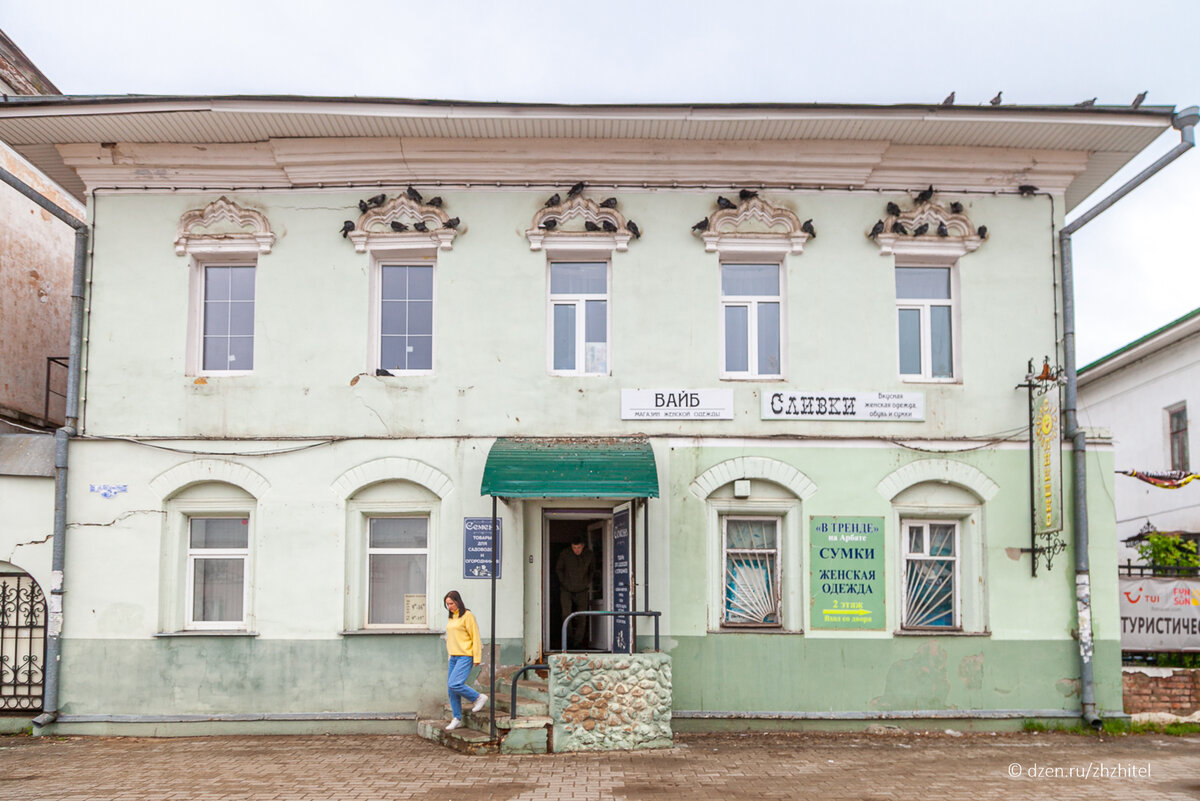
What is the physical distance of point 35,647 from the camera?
1353 cm

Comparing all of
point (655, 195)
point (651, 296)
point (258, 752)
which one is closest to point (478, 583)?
point (258, 752)

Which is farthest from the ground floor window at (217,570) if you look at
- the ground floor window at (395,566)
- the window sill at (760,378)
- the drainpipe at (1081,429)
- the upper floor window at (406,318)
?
the drainpipe at (1081,429)

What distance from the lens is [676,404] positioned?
1353 cm

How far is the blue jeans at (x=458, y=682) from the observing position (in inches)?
473

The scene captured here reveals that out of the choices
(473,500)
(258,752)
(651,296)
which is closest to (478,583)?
(473,500)

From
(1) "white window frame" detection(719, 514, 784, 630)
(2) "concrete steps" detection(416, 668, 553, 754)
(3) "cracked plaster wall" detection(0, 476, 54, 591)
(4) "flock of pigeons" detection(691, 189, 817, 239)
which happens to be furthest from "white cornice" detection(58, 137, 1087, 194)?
(2) "concrete steps" detection(416, 668, 553, 754)

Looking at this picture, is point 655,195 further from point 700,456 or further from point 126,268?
point 126,268

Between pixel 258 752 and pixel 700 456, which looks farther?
pixel 700 456

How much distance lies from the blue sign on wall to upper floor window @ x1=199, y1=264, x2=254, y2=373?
3407 millimetres

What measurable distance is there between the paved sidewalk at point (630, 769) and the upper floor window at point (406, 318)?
14.7 feet

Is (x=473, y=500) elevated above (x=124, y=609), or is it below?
above

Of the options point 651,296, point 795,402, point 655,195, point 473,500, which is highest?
point 655,195

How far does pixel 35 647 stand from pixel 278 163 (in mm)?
6544

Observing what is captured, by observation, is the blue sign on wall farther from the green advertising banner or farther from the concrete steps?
the green advertising banner
